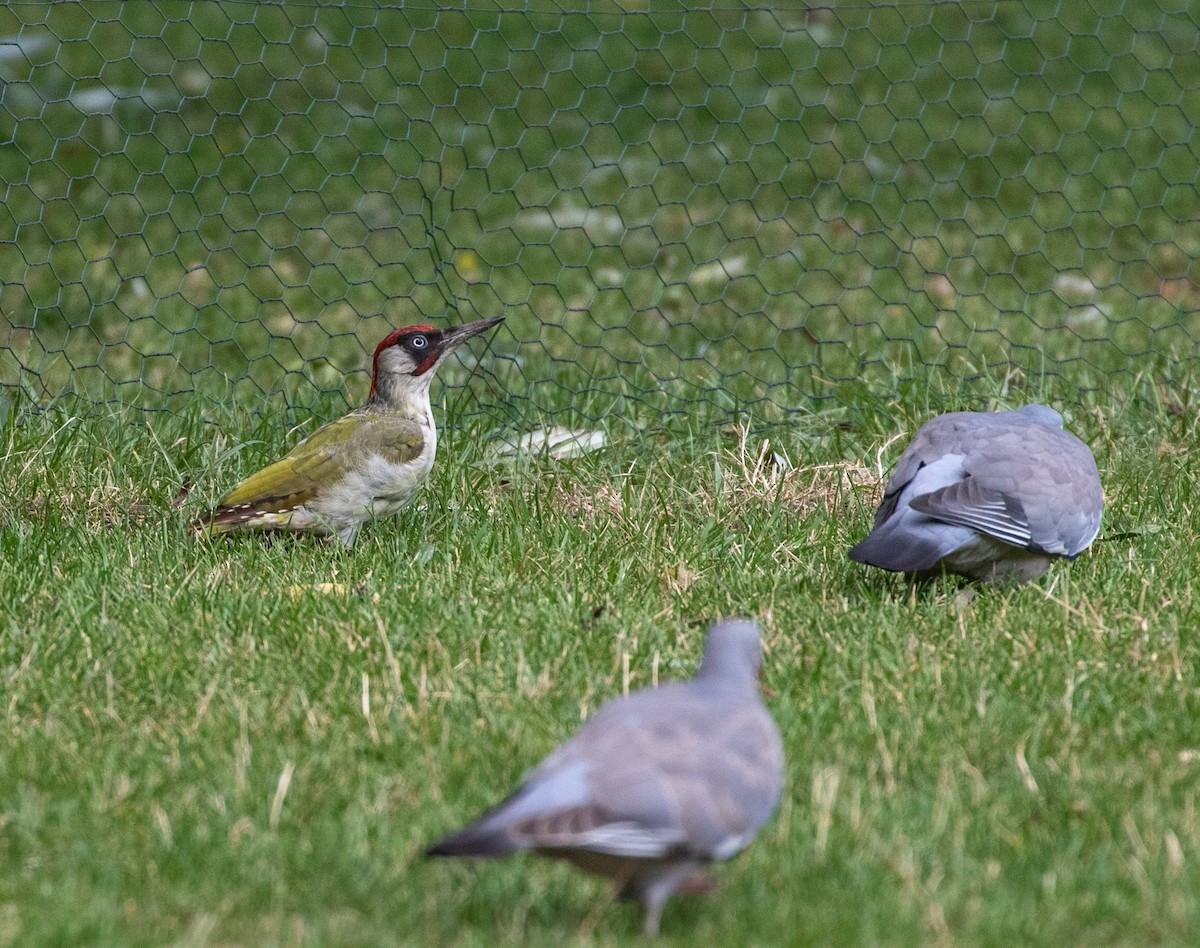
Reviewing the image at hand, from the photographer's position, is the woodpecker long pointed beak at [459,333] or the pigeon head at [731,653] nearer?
the pigeon head at [731,653]

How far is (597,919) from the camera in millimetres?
2449

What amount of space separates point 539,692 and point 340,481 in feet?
4.62

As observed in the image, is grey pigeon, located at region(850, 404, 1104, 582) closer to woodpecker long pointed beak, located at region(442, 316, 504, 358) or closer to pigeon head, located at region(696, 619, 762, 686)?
pigeon head, located at region(696, 619, 762, 686)

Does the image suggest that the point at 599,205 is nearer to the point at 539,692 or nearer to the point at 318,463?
the point at 318,463

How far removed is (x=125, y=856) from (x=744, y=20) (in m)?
8.71

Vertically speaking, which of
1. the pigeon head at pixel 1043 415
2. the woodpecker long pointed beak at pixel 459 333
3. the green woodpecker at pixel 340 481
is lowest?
the green woodpecker at pixel 340 481

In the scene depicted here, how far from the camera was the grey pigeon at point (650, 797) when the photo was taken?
7.18 ft

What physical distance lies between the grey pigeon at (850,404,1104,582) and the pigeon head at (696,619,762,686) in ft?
4.01

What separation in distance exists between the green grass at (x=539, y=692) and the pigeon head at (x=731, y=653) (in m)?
0.28

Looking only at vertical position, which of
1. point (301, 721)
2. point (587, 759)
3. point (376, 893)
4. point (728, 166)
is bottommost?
point (728, 166)

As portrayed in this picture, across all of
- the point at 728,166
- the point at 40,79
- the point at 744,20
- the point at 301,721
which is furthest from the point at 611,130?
the point at 301,721

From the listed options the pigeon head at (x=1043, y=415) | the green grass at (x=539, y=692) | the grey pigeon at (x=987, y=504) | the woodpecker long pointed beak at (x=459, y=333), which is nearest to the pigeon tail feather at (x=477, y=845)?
the green grass at (x=539, y=692)

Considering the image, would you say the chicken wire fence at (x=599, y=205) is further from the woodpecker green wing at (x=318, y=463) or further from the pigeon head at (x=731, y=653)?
the pigeon head at (x=731, y=653)

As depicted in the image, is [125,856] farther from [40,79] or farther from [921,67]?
[921,67]
